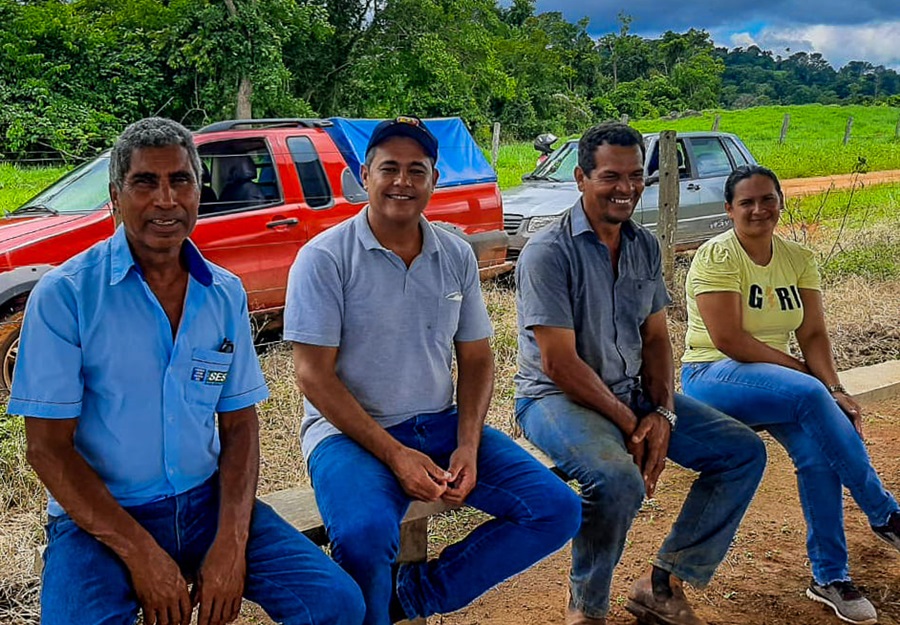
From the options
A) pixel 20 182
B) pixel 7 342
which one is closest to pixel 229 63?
pixel 20 182

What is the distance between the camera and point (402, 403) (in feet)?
8.64

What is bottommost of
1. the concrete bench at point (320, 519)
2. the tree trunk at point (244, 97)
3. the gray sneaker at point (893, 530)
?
the gray sneaker at point (893, 530)

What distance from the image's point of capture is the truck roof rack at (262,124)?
583 centimetres

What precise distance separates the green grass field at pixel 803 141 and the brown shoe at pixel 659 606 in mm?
12093

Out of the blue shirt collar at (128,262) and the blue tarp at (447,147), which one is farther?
the blue tarp at (447,147)

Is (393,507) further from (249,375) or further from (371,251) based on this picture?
(371,251)

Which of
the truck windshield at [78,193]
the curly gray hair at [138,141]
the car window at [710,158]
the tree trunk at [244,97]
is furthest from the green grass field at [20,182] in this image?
the curly gray hair at [138,141]

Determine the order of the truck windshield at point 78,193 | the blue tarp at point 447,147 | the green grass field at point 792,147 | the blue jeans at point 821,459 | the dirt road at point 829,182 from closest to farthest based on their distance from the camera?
the blue jeans at point 821,459, the truck windshield at point 78,193, the blue tarp at point 447,147, the green grass field at point 792,147, the dirt road at point 829,182

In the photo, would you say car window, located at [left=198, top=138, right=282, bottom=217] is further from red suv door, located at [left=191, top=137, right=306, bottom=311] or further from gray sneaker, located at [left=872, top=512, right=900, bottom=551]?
gray sneaker, located at [left=872, top=512, right=900, bottom=551]

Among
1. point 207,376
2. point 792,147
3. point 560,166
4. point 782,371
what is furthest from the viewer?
point 792,147

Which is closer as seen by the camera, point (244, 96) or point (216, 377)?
point (216, 377)

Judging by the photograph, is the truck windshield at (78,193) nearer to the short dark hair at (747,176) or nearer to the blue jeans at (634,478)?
the blue jeans at (634,478)

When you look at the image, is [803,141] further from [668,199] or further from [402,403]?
[402,403]

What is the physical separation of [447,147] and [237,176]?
205 cm
